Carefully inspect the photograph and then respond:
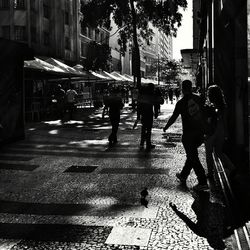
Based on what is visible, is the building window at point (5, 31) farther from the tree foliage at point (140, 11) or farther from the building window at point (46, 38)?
the tree foliage at point (140, 11)

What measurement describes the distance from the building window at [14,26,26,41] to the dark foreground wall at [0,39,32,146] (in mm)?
23848

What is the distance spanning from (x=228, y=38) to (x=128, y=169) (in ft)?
18.0

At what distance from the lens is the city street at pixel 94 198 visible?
185 inches

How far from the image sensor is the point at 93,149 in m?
12.3

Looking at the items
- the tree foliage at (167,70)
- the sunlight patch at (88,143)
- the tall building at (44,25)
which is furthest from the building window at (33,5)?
the tree foliage at (167,70)

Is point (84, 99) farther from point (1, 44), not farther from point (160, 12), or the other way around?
point (1, 44)

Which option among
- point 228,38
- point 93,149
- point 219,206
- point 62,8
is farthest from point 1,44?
point 62,8

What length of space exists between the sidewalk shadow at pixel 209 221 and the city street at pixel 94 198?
0.20 ft

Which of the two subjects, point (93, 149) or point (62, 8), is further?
point (62, 8)

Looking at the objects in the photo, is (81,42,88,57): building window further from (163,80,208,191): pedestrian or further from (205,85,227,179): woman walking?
(205,85,227,179): woman walking

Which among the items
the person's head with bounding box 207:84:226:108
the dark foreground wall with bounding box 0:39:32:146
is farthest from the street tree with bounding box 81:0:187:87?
the person's head with bounding box 207:84:226:108

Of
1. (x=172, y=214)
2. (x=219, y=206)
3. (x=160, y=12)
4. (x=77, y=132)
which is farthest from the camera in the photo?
(x=160, y=12)

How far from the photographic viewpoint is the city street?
15.4 feet

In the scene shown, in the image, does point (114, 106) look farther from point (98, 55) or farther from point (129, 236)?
point (98, 55)
